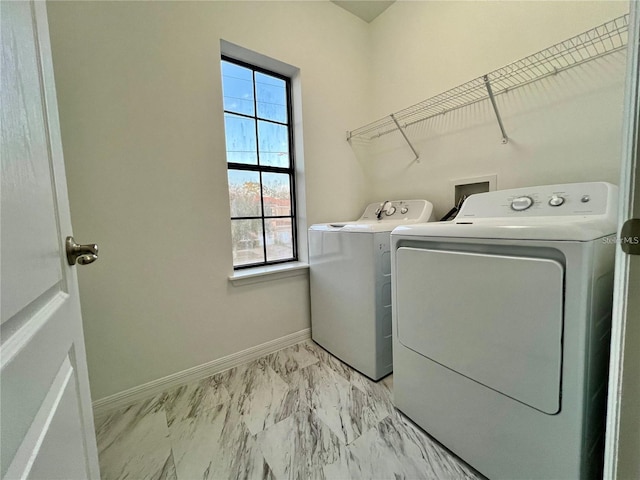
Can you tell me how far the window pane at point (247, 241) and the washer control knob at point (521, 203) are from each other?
1.66m

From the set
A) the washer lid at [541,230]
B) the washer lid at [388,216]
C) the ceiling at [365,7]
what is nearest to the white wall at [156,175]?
the ceiling at [365,7]

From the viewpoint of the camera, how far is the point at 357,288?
1.65 meters

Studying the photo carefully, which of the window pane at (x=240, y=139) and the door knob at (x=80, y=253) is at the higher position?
the window pane at (x=240, y=139)

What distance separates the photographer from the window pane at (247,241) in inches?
76.4

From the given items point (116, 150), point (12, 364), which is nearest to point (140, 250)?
point (116, 150)

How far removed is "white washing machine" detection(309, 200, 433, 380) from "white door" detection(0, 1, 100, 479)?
1303 mm

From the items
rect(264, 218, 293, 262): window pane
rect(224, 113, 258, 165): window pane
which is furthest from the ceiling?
rect(264, 218, 293, 262): window pane

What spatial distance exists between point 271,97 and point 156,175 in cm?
113

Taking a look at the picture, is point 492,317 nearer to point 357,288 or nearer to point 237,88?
point 357,288

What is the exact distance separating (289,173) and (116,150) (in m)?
1.16

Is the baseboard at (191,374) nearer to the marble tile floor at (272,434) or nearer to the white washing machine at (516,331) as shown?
the marble tile floor at (272,434)

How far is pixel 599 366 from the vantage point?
0.84 m

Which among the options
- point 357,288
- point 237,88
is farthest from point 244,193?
point 357,288

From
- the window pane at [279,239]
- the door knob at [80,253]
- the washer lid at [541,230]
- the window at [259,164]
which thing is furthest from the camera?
the window pane at [279,239]
